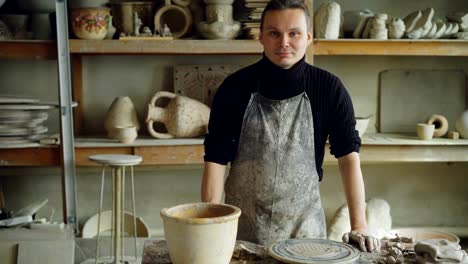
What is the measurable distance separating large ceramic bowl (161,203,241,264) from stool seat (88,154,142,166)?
1713 mm

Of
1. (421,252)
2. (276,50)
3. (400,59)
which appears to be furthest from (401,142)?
(421,252)

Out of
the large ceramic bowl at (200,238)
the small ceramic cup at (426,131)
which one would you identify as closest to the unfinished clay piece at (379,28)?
the small ceramic cup at (426,131)

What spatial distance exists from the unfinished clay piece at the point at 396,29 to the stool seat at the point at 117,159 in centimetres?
168

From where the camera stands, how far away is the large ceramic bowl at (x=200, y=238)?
4.89 ft

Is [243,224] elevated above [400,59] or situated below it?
below

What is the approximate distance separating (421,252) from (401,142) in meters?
2.19

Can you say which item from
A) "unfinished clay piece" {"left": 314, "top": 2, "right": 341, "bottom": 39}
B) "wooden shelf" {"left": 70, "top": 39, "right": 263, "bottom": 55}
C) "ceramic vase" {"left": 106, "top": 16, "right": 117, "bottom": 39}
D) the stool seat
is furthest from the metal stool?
"unfinished clay piece" {"left": 314, "top": 2, "right": 341, "bottom": 39}

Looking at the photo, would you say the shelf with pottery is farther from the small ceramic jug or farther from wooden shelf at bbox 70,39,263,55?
the small ceramic jug

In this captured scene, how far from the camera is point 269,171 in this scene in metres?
2.26

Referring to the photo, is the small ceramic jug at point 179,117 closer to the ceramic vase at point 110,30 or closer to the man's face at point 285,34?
the ceramic vase at point 110,30

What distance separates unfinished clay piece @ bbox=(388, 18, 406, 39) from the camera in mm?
3727

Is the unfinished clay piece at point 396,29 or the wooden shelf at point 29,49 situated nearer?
the wooden shelf at point 29,49

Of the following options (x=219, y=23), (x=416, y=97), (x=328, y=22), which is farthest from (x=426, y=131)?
(x=219, y=23)

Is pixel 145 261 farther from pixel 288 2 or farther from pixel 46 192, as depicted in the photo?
pixel 46 192
